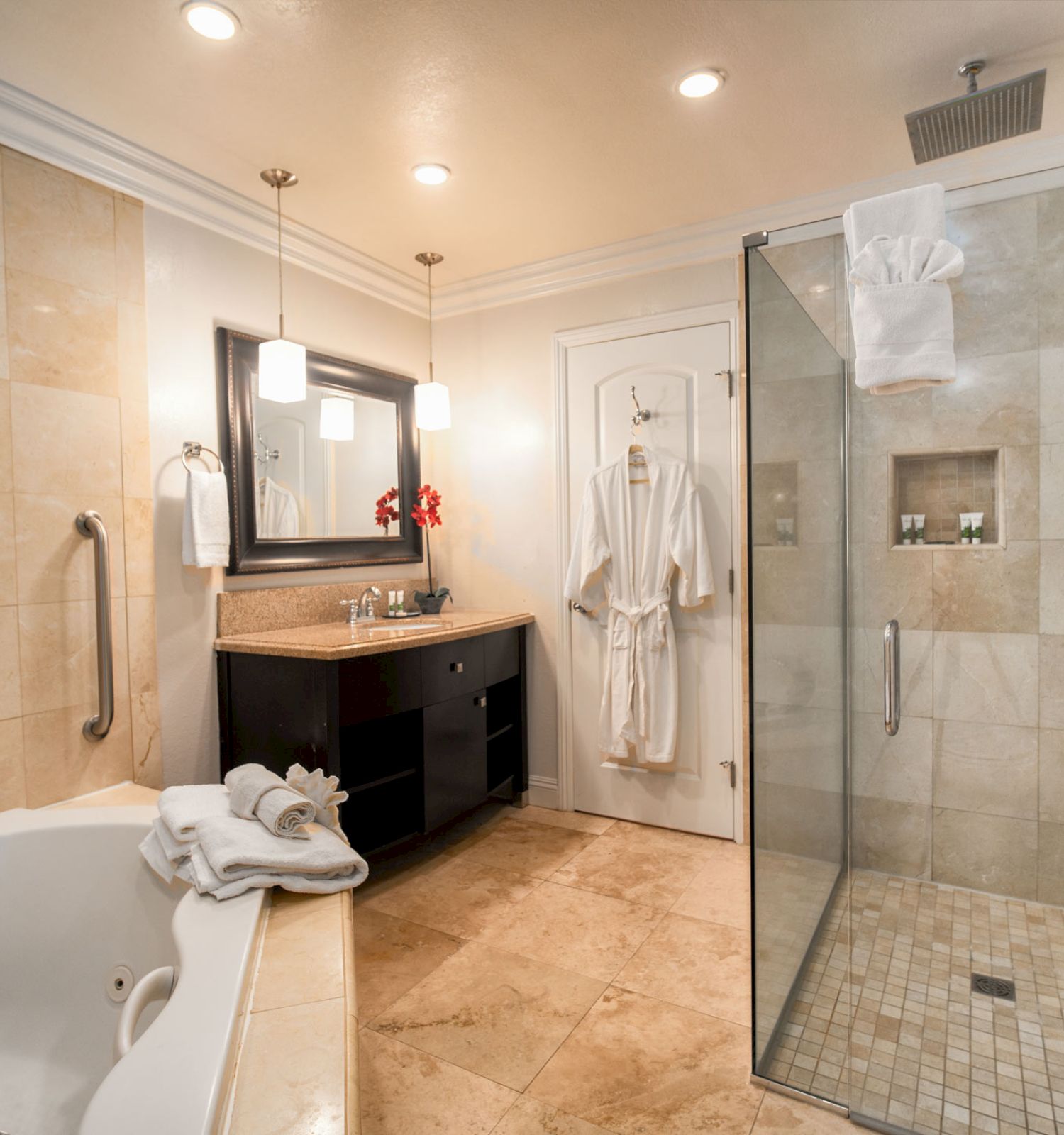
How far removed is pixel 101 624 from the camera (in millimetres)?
2160

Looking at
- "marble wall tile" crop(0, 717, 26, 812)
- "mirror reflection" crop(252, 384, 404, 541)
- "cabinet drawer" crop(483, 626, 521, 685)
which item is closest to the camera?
"marble wall tile" crop(0, 717, 26, 812)

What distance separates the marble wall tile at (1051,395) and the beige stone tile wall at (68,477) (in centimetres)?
243

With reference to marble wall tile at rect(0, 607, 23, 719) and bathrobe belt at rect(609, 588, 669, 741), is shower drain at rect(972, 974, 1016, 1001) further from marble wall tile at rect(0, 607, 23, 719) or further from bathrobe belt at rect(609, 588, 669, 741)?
marble wall tile at rect(0, 607, 23, 719)

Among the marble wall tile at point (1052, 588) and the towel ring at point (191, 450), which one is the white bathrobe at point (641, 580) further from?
the towel ring at point (191, 450)

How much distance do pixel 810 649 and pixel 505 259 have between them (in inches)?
89.3

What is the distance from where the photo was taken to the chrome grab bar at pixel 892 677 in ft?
6.00

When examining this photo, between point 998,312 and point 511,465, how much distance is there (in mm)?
2202

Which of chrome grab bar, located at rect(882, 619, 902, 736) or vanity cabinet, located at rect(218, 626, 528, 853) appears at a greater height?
chrome grab bar, located at rect(882, 619, 902, 736)

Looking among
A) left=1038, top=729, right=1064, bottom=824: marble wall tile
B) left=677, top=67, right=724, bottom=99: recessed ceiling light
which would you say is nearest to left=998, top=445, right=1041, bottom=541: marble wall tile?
left=1038, top=729, right=1064, bottom=824: marble wall tile

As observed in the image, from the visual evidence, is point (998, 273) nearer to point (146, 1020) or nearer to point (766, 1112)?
point (766, 1112)

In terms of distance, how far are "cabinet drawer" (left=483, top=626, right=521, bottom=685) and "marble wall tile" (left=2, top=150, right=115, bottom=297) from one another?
1837 mm

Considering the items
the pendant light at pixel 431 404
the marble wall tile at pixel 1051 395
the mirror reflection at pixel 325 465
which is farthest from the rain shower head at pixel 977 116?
the mirror reflection at pixel 325 465

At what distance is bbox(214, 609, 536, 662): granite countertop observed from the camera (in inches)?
94.0

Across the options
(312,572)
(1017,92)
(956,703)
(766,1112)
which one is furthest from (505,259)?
Answer: (766,1112)
